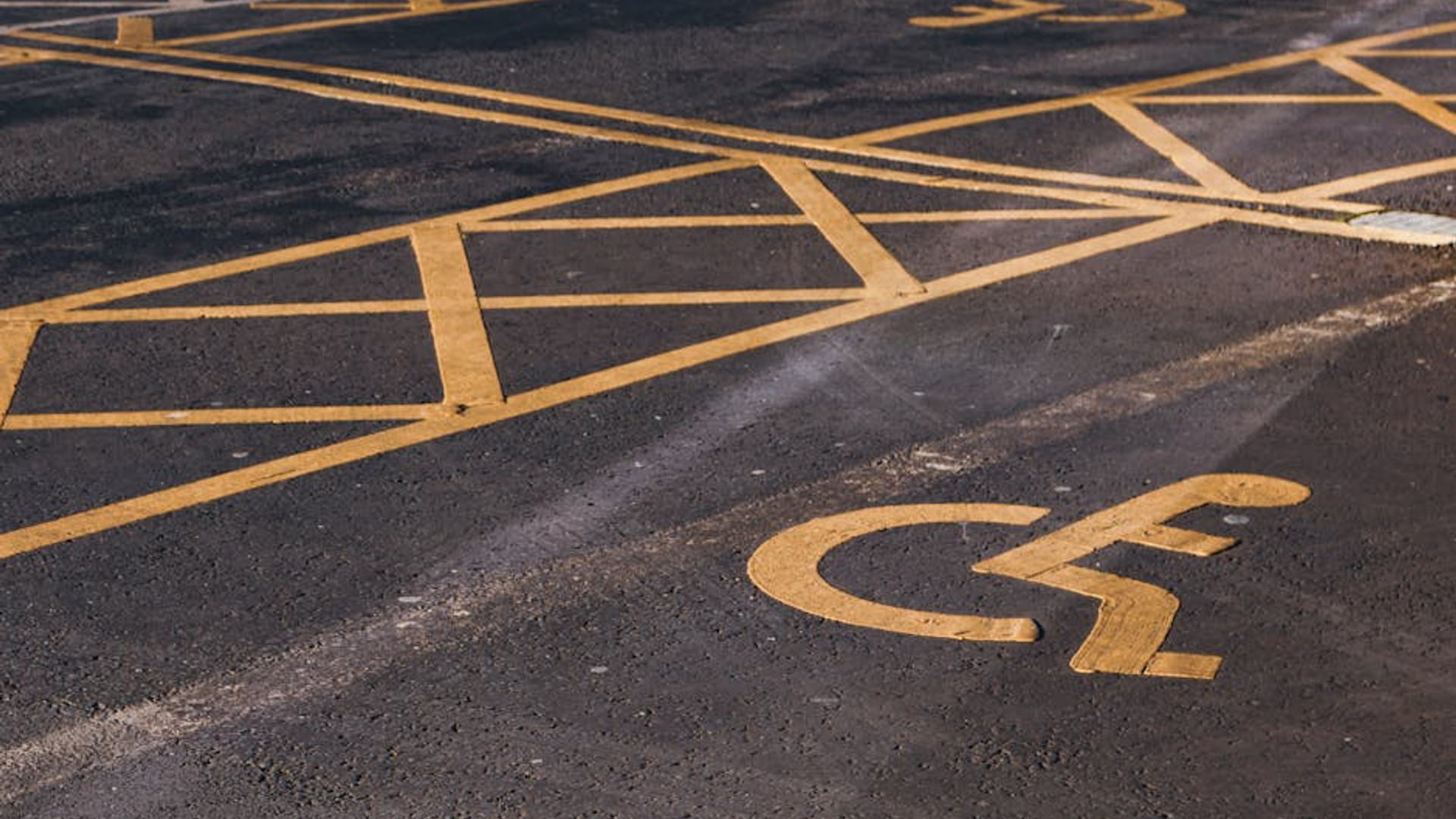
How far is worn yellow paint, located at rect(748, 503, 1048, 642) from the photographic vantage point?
629 cm

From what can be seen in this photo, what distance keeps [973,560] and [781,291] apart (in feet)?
9.79

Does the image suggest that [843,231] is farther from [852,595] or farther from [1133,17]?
[1133,17]

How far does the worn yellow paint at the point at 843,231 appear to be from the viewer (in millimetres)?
9664

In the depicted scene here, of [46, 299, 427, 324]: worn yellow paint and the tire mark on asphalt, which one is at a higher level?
[46, 299, 427, 324]: worn yellow paint

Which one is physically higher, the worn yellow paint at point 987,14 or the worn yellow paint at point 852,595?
the worn yellow paint at point 987,14

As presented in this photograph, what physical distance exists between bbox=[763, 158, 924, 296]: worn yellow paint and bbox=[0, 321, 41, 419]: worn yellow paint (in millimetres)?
3415

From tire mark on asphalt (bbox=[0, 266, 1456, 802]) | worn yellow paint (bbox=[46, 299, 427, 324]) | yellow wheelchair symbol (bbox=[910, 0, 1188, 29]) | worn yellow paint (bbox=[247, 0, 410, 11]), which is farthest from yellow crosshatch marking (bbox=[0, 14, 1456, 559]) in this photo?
worn yellow paint (bbox=[247, 0, 410, 11])

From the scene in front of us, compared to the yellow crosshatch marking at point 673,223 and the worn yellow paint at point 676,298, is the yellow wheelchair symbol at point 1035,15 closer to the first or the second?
the yellow crosshatch marking at point 673,223

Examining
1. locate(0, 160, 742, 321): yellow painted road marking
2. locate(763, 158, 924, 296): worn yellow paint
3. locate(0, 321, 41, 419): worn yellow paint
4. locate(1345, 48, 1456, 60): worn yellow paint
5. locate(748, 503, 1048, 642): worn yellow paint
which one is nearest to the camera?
locate(748, 503, 1048, 642): worn yellow paint

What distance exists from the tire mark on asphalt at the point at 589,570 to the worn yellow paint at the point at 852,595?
0.11 metres

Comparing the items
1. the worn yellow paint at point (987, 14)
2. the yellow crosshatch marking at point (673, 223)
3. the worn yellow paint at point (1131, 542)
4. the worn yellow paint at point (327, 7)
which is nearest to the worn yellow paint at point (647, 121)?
the yellow crosshatch marking at point (673, 223)

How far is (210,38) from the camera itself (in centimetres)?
1525

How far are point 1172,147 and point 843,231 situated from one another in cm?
237

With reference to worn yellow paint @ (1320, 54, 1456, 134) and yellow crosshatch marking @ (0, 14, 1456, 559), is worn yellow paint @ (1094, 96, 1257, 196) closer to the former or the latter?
yellow crosshatch marking @ (0, 14, 1456, 559)
